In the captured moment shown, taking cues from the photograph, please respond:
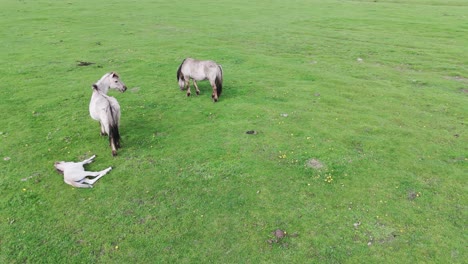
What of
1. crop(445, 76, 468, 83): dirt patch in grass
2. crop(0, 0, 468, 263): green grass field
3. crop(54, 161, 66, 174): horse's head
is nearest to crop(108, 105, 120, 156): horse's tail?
crop(0, 0, 468, 263): green grass field

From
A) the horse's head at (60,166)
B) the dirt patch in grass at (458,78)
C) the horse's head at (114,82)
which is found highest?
the horse's head at (114,82)

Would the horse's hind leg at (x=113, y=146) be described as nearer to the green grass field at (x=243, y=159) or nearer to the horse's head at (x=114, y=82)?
the green grass field at (x=243, y=159)

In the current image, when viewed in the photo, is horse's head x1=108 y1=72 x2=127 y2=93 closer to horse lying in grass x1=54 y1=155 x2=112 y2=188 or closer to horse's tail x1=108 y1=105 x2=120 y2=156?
horse's tail x1=108 y1=105 x2=120 y2=156

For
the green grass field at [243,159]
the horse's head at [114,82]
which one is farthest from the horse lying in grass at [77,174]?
the horse's head at [114,82]

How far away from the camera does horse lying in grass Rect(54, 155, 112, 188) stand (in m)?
7.85

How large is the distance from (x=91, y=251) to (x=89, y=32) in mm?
22743

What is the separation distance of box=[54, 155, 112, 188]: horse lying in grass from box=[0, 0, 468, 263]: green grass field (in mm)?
161

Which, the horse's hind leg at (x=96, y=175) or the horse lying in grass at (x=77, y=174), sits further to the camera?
the horse's hind leg at (x=96, y=175)

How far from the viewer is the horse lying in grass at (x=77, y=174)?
7.85 metres

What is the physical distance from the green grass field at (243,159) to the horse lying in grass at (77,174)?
0.16 meters

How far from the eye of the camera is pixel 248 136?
10141mm

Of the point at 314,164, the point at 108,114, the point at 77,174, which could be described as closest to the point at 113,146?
the point at 108,114

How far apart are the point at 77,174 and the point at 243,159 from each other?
4130mm

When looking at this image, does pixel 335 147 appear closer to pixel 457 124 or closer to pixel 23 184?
pixel 457 124
